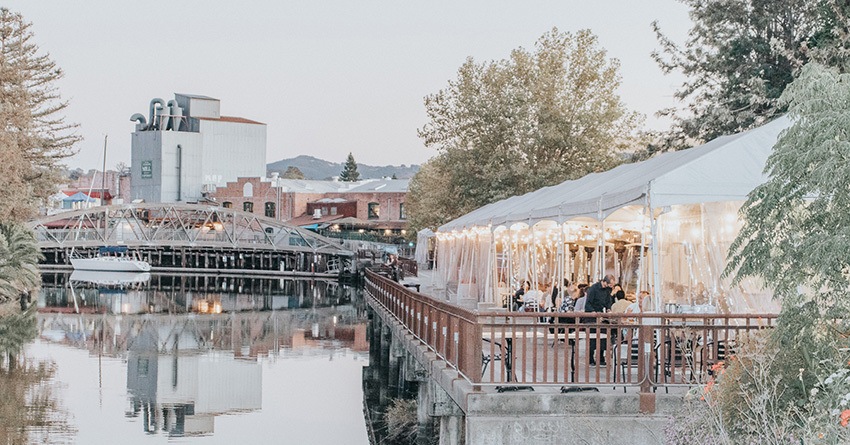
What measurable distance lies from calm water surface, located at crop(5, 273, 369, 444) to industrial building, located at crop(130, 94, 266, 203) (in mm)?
46517

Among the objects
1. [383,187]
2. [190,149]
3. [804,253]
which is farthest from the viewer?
[383,187]

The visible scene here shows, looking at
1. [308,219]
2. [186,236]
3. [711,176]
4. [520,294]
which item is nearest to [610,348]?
[711,176]

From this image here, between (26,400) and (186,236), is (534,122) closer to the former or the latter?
(26,400)

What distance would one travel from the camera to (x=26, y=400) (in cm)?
2189

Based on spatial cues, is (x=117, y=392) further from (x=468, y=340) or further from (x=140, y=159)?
(x=140, y=159)

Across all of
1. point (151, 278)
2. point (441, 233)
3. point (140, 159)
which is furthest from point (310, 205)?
point (441, 233)

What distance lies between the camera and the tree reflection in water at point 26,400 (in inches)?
718

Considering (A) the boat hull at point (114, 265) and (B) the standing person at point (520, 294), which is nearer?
(B) the standing person at point (520, 294)

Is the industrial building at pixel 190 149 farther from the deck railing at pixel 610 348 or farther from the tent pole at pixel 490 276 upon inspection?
the deck railing at pixel 610 348

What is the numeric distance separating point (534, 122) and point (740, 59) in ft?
38.4

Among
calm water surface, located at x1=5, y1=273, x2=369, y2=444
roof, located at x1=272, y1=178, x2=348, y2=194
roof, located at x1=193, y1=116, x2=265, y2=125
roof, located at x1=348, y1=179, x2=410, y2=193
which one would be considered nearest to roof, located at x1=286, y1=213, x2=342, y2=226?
roof, located at x1=272, y1=178, x2=348, y2=194

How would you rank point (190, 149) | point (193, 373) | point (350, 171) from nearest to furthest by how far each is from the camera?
1. point (193, 373)
2. point (190, 149)
3. point (350, 171)

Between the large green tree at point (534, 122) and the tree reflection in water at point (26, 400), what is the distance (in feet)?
65.6

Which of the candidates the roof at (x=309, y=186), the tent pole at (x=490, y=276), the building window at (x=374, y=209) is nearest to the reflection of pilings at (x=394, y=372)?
the tent pole at (x=490, y=276)
